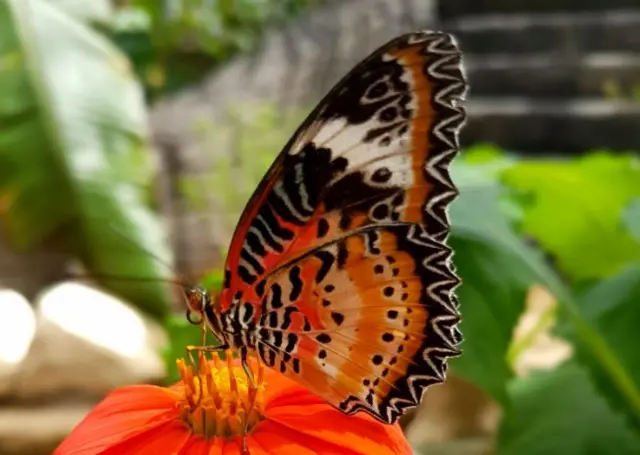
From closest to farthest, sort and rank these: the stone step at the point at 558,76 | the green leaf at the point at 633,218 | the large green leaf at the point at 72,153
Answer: the green leaf at the point at 633,218 < the large green leaf at the point at 72,153 < the stone step at the point at 558,76

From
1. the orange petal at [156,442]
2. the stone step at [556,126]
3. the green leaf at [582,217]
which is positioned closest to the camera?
the orange petal at [156,442]

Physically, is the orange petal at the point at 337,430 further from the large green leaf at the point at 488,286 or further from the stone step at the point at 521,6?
the stone step at the point at 521,6

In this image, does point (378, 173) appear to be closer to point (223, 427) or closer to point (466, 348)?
point (223, 427)

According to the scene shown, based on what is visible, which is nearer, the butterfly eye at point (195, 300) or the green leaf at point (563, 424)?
the butterfly eye at point (195, 300)

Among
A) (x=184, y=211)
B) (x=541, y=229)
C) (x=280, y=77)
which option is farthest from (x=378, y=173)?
(x=280, y=77)

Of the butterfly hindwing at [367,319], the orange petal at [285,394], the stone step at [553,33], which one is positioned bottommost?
the orange petal at [285,394]

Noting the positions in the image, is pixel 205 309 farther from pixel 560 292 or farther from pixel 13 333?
pixel 13 333

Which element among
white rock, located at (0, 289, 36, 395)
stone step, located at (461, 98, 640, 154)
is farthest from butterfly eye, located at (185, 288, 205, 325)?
stone step, located at (461, 98, 640, 154)

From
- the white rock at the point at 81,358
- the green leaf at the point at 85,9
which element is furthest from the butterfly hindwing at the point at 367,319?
the green leaf at the point at 85,9
